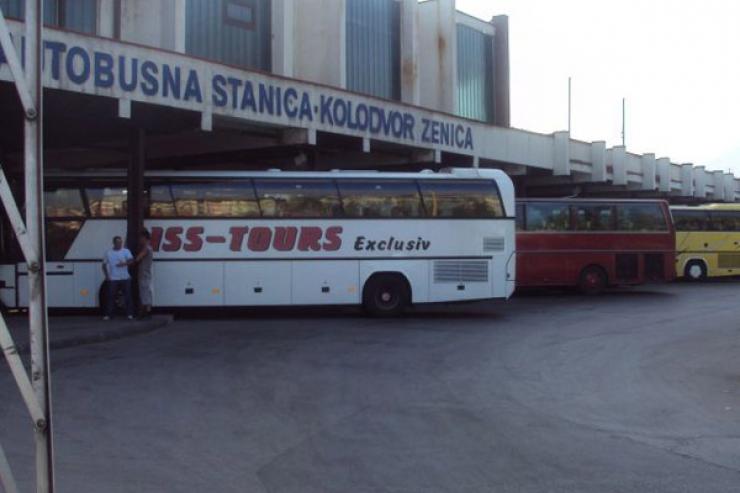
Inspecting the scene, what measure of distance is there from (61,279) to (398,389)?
10.8 metres

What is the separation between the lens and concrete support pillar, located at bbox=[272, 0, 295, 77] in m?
23.6

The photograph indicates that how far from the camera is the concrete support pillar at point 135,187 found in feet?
55.5

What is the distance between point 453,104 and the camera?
29906mm

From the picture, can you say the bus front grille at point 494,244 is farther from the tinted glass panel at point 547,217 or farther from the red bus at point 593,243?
the tinted glass panel at point 547,217

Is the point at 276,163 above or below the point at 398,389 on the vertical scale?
above

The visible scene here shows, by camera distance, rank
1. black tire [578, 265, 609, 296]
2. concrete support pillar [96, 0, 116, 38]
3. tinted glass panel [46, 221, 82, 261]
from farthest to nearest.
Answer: black tire [578, 265, 609, 296] < concrete support pillar [96, 0, 116, 38] < tinted glass panel [46, 221, 82, 261]

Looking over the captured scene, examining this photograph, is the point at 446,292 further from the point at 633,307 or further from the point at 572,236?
the point at 572,236

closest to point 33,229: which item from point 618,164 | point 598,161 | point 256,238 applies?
point 256,238

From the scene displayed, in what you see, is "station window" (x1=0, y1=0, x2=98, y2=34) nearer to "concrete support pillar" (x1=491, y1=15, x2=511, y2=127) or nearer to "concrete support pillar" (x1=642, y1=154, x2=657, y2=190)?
"concrete support pillar" (x1=491, y1=15, x2=511, y2=127)

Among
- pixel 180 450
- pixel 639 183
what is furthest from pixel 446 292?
pixel 639 183

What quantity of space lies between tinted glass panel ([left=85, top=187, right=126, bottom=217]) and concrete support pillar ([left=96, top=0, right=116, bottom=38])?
5.25 metres

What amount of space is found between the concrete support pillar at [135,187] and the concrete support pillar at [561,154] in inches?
648

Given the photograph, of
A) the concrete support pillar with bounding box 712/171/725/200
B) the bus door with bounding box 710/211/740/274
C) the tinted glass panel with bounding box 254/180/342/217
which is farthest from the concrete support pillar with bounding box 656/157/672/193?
Result: the tinted glass panel with bounding box 254/180/342/217

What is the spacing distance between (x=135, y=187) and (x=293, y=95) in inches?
172
